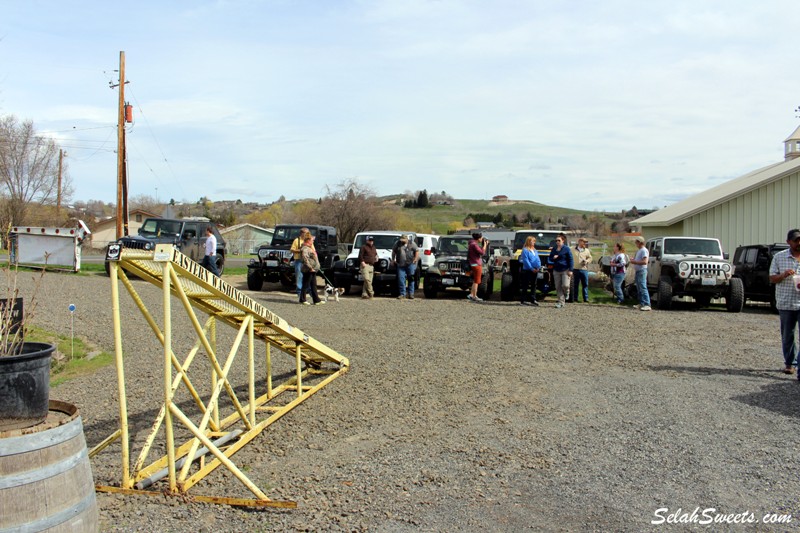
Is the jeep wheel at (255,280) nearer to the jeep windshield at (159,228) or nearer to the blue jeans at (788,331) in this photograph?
the jeep windshield at (159,228)

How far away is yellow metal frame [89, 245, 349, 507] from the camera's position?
454cm

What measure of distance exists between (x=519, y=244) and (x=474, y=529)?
603 inches

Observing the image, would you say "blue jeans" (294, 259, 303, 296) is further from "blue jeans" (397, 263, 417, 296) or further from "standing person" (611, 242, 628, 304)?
"standing person" (611, 242, 628, 304)

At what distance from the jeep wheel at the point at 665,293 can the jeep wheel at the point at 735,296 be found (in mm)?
1324

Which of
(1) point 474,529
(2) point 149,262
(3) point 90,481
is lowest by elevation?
(1) point 474,529

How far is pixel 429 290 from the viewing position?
60.3ft

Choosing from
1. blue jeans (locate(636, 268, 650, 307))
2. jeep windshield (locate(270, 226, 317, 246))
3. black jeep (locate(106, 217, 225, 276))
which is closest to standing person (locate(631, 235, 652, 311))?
blue jeans (locate(636, 268, 650, 307))

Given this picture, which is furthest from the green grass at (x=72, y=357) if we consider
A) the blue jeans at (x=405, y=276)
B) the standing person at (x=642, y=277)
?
the standing person at (x=642, y=277)

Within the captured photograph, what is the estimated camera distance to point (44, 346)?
410cm

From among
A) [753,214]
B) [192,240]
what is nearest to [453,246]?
[192,240]

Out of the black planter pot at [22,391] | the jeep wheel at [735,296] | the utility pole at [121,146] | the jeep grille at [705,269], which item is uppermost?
the utility pole at [121,146]

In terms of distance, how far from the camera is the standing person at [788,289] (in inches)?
326

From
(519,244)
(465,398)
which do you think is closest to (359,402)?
(465,398)

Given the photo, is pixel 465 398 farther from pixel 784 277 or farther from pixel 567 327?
pixel 567 327
